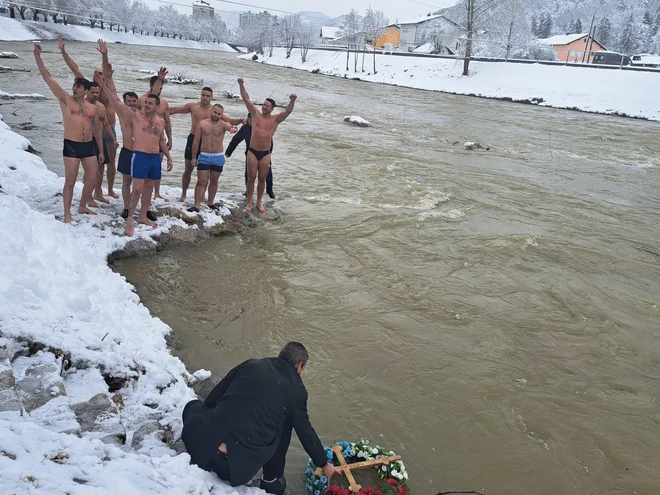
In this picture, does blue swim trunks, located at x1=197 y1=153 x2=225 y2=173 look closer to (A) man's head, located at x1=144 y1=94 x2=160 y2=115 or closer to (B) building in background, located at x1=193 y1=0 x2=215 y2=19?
(A) man's head, located at x1=144 y1=94 x2=160 y2=115

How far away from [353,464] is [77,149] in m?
5.24

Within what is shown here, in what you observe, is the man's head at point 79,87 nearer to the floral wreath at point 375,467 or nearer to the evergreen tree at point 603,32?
the floral wreath at point 375,467

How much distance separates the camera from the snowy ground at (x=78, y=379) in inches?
99.6

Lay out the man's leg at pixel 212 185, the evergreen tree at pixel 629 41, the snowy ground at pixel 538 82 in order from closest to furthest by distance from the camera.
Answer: the man's leg at pixel 212 185, the snowy ground at pixel 538 82, the evergreen tree at pixel 629 41

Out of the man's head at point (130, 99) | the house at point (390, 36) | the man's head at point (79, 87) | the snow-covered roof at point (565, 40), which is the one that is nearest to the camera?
the man's head at point (79, 87)

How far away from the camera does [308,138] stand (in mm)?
17203

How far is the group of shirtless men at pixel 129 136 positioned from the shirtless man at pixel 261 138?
0.02 meters

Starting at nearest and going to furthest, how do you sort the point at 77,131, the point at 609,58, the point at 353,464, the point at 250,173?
the point at 353,464
the point at 77,131
the point at 250,173
the point at 609,58

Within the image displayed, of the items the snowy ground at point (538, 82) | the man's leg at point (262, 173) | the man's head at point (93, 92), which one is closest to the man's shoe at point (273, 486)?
the man's head at point (93, 92)

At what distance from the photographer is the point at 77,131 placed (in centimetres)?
601

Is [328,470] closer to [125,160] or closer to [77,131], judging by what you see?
[125,160]

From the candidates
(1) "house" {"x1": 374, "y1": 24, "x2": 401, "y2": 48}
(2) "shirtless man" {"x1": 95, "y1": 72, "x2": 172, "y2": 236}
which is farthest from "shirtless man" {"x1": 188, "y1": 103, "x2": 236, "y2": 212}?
(1) "house" {"x1": 374, "y1": 24, "x2": 401, "y2": 48}

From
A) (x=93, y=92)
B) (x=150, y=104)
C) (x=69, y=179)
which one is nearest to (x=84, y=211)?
(x=69, y=179)

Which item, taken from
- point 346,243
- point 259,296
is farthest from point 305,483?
point 346,243
